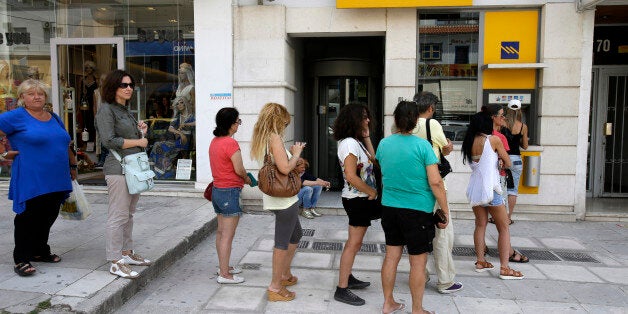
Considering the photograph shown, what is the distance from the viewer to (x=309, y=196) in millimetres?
7621

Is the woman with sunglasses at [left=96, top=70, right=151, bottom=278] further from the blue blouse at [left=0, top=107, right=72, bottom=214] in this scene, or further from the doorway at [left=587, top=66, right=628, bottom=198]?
the doorway at [left=587, top=66, right=628, bottom=198]

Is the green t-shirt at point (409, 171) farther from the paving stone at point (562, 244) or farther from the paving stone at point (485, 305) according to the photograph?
the paving stone at point (562, 244)

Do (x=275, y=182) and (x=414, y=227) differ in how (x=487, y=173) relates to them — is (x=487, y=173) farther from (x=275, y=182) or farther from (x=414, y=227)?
(x=275, y=182)

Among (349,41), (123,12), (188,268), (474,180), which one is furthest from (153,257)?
(349,41)

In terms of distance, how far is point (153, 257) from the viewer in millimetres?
4996

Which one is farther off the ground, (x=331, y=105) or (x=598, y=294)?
(x=331, y=105)

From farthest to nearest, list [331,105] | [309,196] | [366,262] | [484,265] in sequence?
[331,105] < [309,196] < [366,262] < [484,265]

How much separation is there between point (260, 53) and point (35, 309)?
5.25m

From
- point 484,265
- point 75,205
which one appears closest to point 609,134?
point 484,265

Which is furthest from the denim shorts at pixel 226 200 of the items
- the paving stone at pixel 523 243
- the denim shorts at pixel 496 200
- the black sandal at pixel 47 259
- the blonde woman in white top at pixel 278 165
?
the paving stone at pixel 523 243

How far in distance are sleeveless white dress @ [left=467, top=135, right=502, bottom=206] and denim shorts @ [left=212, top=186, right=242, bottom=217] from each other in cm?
234

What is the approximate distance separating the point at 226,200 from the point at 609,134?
26.3ft

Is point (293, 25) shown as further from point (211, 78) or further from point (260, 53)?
point (211, 78)

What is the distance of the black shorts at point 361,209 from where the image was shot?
13.7ft
